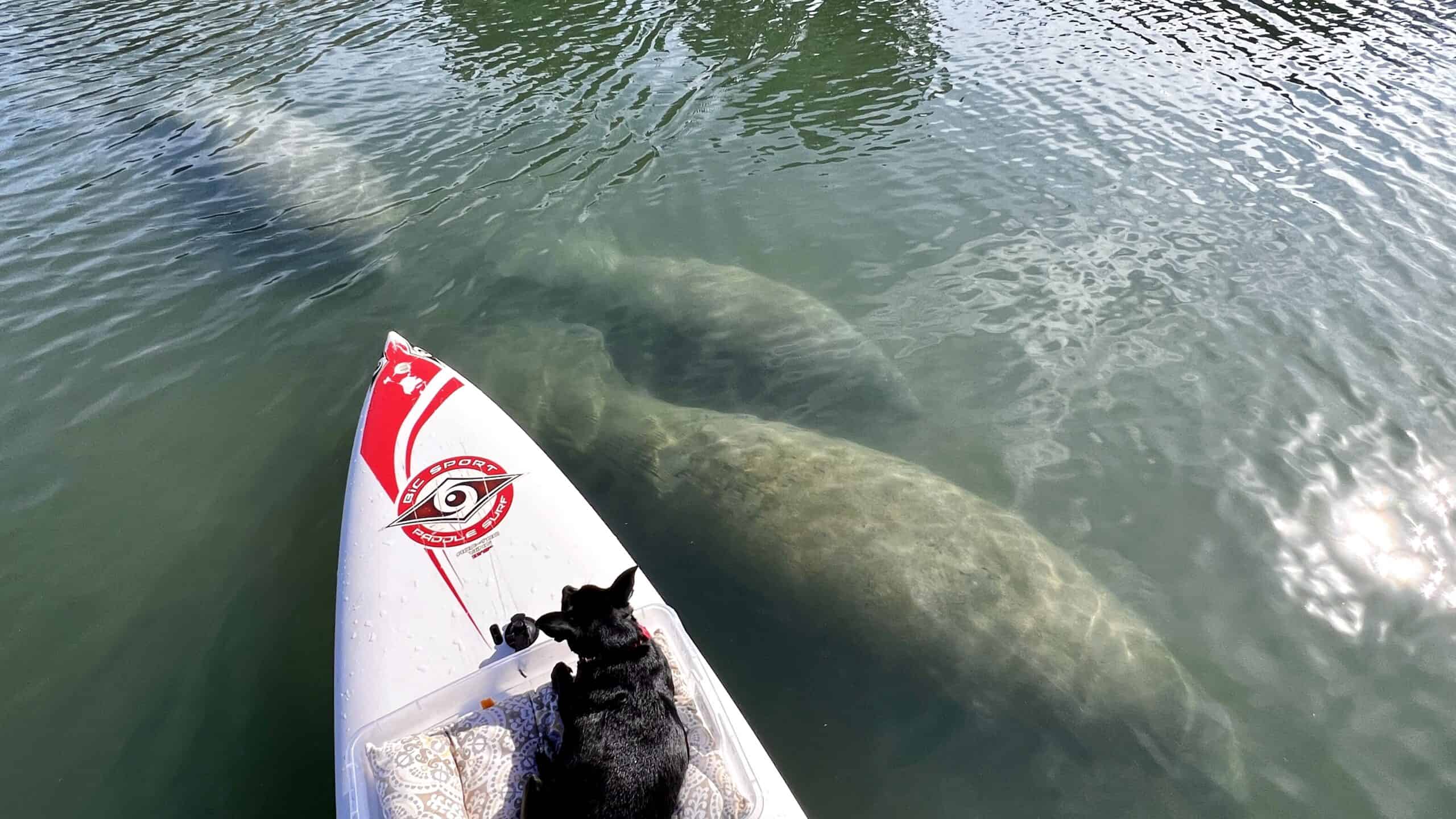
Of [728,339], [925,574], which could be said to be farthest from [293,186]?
[925,574]

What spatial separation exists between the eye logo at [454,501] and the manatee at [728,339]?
213 cm

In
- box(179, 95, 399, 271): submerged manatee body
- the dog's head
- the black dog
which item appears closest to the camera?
the black dog

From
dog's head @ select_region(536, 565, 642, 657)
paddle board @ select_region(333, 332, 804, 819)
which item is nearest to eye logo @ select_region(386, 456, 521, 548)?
paddle board @ select_region(333, 332, 804, 819)

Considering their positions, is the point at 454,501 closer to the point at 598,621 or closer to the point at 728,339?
the point at 598,621

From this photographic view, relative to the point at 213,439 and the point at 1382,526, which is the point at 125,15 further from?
the point at 1382,526

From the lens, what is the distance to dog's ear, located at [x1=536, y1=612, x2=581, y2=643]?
112 inches

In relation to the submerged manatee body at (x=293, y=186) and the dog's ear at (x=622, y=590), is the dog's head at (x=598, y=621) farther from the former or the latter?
the submerged manatee body at (x=293, y=186)

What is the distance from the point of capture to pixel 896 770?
12.6ft

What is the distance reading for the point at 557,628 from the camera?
2859mm

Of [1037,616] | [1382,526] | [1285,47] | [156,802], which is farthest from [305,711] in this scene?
[1285,47]

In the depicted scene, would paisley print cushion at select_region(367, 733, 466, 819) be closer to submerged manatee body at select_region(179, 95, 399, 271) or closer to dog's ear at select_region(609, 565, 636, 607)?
dog's ear at select_region(609, 565, 636, 607)

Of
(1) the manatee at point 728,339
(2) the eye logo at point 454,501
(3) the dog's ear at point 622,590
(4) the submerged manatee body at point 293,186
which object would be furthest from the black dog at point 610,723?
(4) the submerged manatee body at point 293,186

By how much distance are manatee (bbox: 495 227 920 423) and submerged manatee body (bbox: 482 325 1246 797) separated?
85 cm

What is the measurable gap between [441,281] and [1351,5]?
53.5ft
